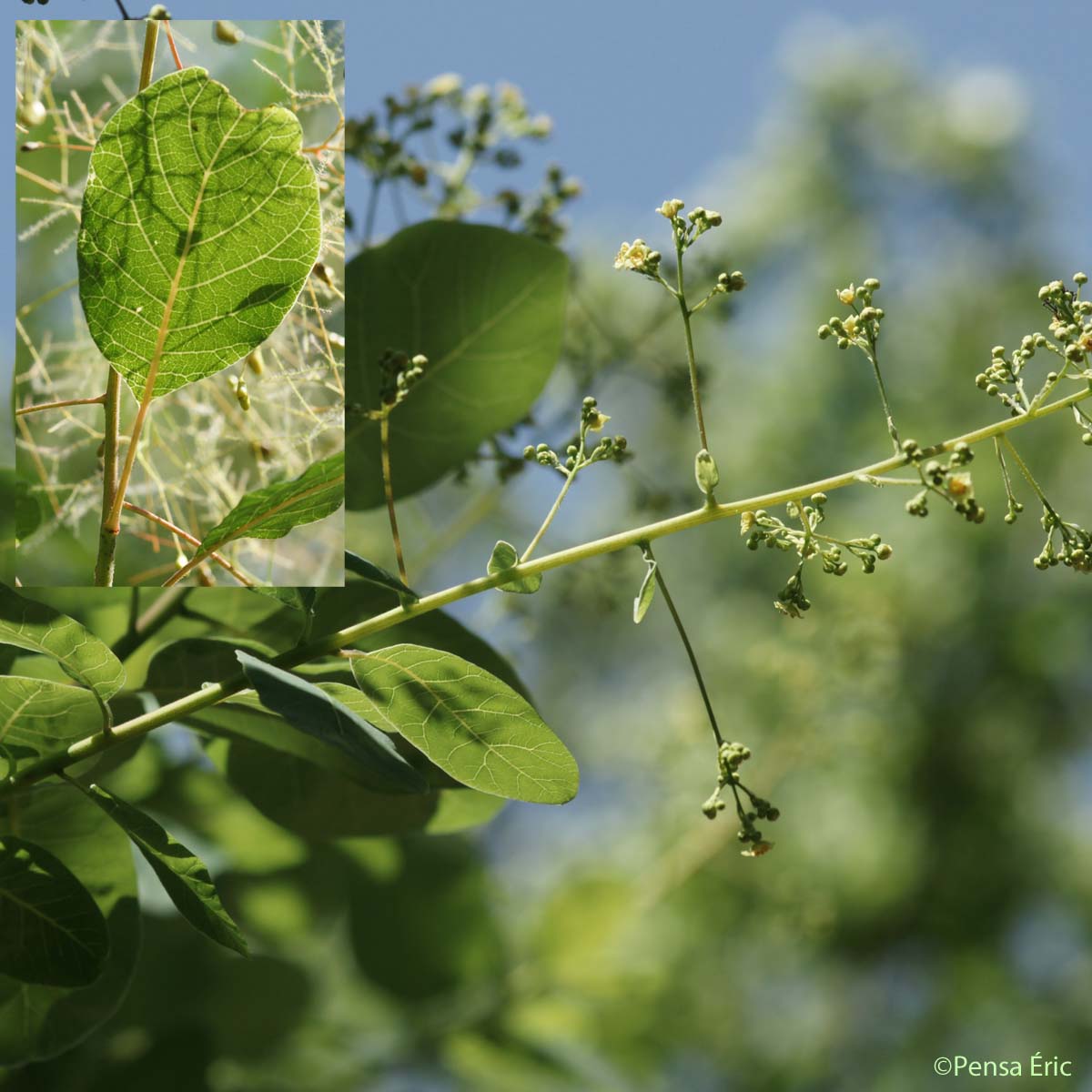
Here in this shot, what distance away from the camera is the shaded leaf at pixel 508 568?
289mm

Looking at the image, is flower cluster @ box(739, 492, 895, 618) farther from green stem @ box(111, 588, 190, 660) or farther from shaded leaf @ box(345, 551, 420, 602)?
green stem @ box(111, 588, 190, 660)

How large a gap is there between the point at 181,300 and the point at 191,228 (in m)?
0.02

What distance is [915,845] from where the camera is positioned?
146 inches

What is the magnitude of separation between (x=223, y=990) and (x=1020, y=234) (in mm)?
4771

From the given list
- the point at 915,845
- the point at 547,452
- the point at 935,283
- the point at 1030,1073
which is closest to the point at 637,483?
the point at 547,452

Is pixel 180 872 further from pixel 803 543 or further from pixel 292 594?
pixel 803 543

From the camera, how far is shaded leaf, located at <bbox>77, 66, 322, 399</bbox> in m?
0.27

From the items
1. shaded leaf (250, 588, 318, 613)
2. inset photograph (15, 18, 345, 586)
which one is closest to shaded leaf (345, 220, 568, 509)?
inset photograph (15, 18, 345, 586)

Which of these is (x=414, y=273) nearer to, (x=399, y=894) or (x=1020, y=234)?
(x=399, y=894)

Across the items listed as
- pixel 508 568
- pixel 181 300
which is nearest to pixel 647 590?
pixel 508 568

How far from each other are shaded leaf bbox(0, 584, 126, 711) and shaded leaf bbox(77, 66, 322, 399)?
6 centimetres

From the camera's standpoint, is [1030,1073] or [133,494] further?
[1030,1073]

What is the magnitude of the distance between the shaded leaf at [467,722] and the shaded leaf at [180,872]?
0.06 meters

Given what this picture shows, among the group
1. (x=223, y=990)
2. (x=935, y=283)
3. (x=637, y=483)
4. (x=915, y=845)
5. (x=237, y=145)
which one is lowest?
(x=223, y=990)
